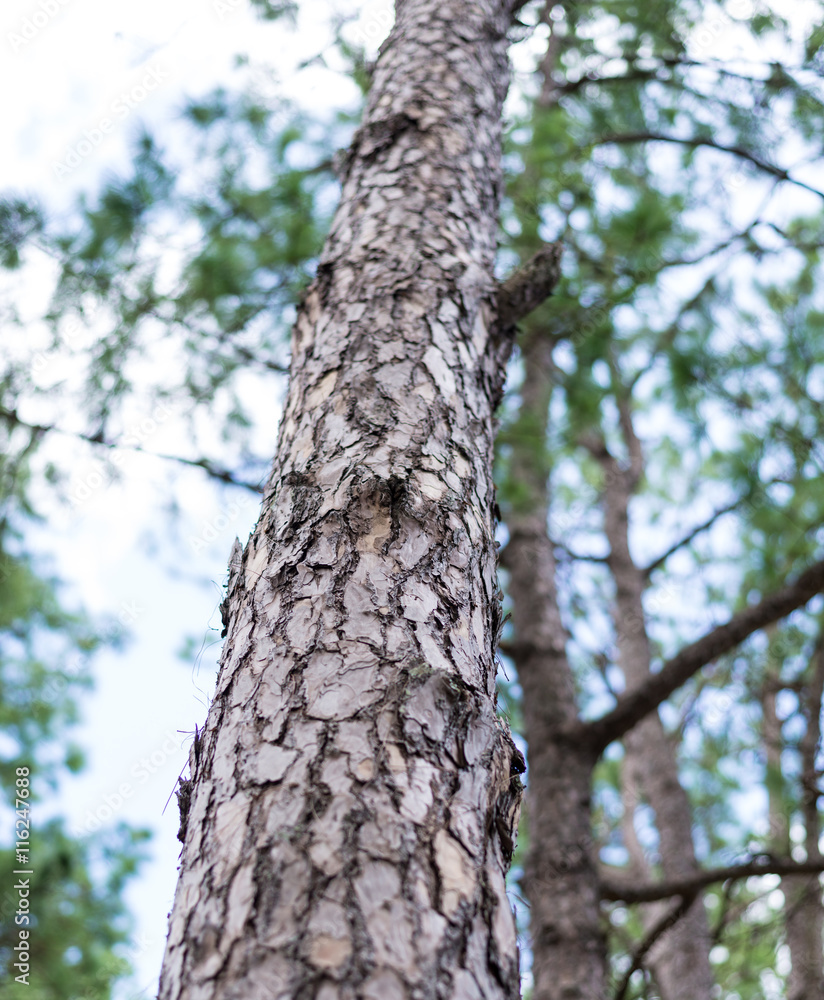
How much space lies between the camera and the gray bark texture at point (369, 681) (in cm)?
77

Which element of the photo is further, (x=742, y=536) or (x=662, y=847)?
(x=742, y=536)

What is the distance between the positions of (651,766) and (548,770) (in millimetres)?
2145

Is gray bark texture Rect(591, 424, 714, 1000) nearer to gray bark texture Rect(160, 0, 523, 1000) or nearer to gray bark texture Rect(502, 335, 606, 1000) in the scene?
gray bark texture Rect(502, 335, 606, 1000)

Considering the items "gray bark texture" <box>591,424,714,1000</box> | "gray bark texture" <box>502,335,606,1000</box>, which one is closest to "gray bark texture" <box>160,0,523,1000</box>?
"gray bark texture" <box>502,335,606,1000</box>

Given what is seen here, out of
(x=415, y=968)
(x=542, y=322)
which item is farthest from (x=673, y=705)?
(x=415, y=968)

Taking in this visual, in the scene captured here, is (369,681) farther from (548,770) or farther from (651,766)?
(651,766)

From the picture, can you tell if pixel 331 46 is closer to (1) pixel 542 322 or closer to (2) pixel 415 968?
(1) pixel 542 322

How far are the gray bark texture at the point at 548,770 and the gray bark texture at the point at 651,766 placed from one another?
59 cm

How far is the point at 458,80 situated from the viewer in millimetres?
2359

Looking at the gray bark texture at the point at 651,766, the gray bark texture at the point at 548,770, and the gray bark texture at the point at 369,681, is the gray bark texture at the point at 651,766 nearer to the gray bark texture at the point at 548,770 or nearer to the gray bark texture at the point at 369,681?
the gray bark texture at the point at 548,770

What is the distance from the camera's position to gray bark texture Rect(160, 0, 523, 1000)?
0.77 m

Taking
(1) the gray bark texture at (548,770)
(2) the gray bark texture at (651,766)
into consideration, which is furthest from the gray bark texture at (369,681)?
(2) the gray bark texture at (651,766)

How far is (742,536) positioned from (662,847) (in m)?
2.49

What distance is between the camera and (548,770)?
3402 mm
